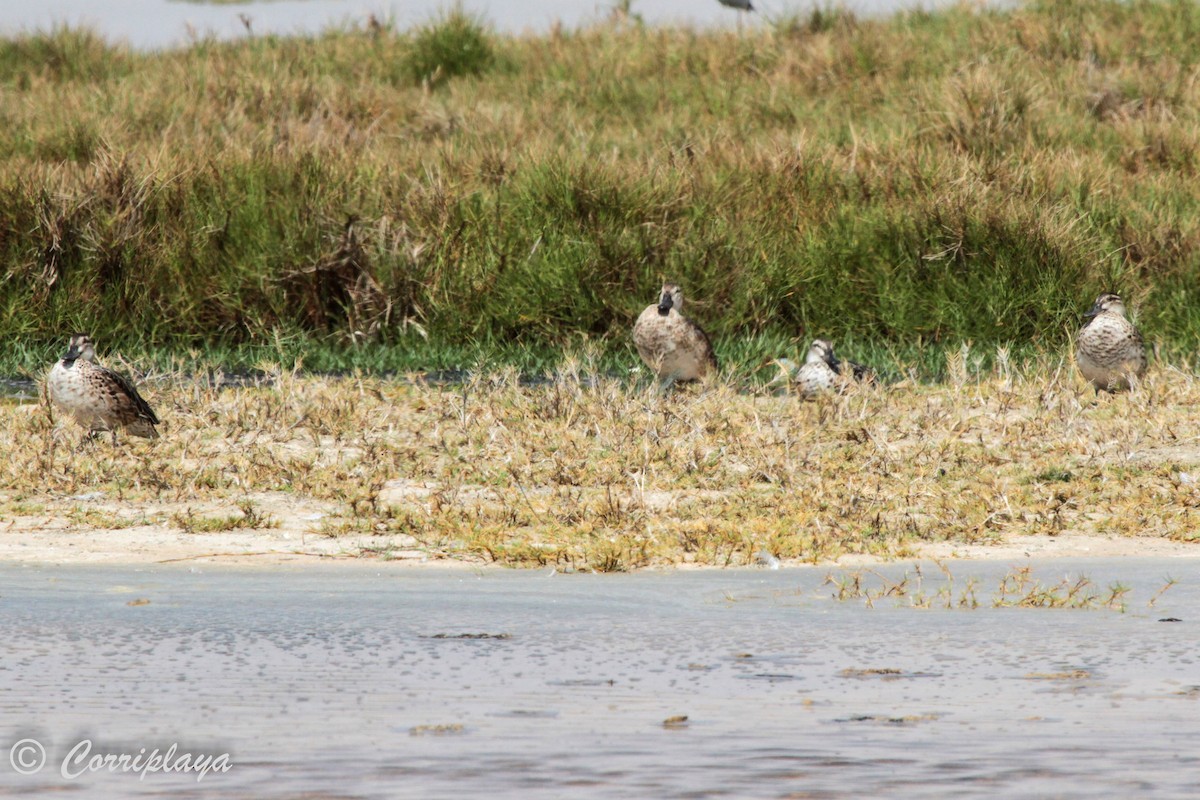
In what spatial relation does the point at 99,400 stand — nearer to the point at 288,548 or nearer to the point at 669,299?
the point at 288,548

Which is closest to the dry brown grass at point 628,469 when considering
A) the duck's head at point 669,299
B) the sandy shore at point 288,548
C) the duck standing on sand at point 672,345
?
the sandy shore at point 288,548

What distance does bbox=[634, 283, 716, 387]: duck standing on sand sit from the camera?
11492 millimetres

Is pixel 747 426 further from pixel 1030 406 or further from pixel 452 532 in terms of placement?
pixel 452 532

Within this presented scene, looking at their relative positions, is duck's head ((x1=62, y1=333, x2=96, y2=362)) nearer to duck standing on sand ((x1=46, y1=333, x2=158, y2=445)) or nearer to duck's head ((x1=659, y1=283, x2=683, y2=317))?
duck standing on sand ((x1=46, y1=333, x2=158, y2=445))

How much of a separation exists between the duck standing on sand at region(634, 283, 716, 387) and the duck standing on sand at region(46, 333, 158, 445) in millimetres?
3387

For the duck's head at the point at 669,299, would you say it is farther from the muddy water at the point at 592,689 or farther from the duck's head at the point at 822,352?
the muddy water at the point at 592,689

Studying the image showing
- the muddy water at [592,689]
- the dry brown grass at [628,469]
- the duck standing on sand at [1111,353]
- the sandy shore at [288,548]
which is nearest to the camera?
the muddy water at [592,689]

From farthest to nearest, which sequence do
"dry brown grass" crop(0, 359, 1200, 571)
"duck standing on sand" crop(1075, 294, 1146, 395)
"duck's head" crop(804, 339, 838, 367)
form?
"duck's head" crop(804, 339, 838, 367)
"duck standing on sand" crop(1075, 294, 1146, 395)
"dry brown grass" crop(0, 359, 1200, 571)

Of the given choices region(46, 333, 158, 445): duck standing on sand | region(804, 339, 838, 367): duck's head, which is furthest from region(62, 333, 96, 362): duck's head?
region(804, 339, 838, 367): duck's head

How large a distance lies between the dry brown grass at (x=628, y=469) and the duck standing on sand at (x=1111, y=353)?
7.4 inches

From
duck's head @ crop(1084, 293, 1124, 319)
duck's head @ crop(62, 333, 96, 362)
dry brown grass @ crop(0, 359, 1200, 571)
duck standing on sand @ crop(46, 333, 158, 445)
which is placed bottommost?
dry brown grass @ crop(0, 359, 1200, 571)

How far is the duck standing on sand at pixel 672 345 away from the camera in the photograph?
1149 centimetres

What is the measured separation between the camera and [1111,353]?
35.6 feet

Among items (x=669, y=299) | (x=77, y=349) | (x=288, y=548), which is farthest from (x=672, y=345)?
(x=288, y=548)
